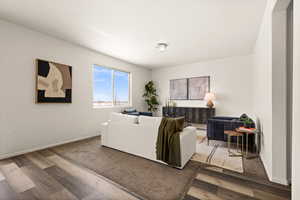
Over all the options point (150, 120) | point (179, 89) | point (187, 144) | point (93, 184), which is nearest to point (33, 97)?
point (93, 184)

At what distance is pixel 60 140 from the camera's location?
3.29 m

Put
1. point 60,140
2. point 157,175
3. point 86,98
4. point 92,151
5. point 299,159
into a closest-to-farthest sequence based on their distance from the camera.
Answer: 1. point 299,159
2. point 157,175
3. point 92,151
4. point 60,140
5. point 86,98

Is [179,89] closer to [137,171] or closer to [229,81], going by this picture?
[229,81]

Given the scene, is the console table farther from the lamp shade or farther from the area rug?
the area rug

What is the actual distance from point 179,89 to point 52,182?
5.01 m

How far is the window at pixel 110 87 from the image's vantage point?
4.31m

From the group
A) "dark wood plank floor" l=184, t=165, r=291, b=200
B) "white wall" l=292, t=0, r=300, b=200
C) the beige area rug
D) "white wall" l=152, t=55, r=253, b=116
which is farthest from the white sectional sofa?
"white wall" l=152, t=55, r=253, b=116

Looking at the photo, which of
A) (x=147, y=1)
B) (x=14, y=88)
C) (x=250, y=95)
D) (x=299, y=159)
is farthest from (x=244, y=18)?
(x=14, y=88)

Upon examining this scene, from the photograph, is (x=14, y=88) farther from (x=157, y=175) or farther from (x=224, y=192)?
(x=224, y=192)

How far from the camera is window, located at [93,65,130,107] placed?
4312 millimetres

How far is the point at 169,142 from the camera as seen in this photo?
220 cm

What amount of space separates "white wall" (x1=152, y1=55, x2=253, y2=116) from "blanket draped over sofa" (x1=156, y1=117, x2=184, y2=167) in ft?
11.0

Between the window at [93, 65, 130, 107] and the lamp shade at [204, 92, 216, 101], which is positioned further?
the lamp shade at [204, 92, 216, 101]

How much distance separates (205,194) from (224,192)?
9.9 inches
